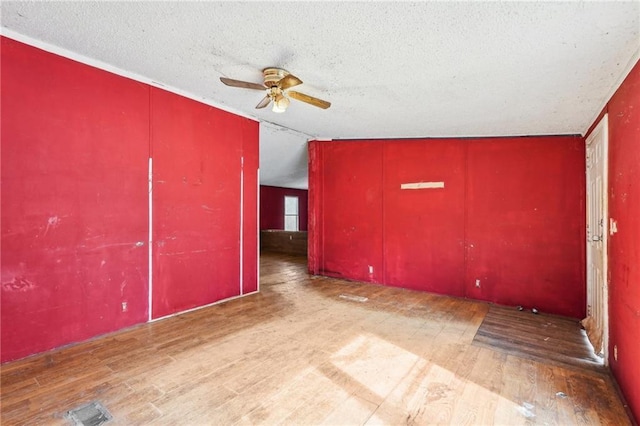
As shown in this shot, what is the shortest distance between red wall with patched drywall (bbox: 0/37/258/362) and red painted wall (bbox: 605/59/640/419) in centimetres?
394

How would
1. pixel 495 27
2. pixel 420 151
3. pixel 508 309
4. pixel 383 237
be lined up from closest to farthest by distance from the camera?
pixel 495 27 → pixel 508 309 → pixel 420 151 → pixel 383 237

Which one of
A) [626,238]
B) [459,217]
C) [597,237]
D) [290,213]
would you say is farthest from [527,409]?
[290,213]

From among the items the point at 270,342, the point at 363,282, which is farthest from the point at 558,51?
the point at 363,282

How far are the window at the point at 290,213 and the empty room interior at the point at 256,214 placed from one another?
735 cm

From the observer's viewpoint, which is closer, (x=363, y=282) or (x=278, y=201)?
(x=363, y=282)

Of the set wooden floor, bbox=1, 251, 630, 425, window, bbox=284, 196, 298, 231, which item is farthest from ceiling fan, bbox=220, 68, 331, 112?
window, bbox=284, 196, 298, 231

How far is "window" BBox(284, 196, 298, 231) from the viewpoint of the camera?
12.0m

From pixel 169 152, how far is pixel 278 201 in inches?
319

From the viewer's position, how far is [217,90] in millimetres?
3385

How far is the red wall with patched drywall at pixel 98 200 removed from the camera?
8.00 ft

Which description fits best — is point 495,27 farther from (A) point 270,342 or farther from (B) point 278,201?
(B) point 278,201

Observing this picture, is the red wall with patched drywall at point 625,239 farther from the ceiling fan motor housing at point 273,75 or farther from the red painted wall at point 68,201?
the red painted wall at point 68,201

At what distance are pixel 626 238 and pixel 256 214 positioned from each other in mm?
3968

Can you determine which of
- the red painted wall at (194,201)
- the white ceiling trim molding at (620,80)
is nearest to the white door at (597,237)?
the white ceiling trim molding at (620,80)
